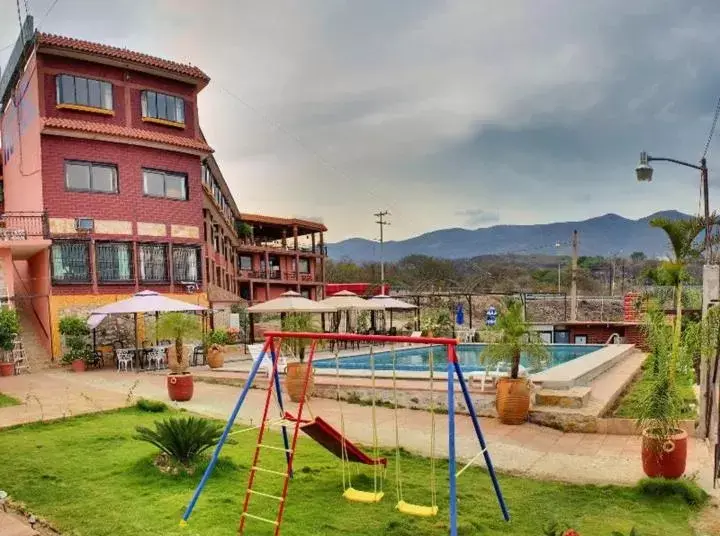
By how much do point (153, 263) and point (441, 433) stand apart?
1688 cm

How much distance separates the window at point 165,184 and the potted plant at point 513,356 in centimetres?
1703

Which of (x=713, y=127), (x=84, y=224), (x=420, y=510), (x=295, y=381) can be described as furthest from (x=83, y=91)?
(x=420, y=510)

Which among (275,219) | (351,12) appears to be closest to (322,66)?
(351,12)

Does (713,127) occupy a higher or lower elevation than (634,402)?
higher

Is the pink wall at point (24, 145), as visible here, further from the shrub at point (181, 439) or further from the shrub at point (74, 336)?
the shrub at point (181, 439)

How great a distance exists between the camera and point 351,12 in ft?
48.1

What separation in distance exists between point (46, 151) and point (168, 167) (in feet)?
14.8

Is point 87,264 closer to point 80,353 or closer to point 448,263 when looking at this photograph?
point 80,353

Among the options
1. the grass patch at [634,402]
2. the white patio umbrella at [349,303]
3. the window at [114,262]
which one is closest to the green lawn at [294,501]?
the grass patch at [634,402]

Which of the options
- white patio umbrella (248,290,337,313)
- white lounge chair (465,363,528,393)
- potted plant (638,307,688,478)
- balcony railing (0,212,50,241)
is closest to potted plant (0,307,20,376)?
balcony railing (0,212,50,241)

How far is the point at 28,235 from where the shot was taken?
20547mm

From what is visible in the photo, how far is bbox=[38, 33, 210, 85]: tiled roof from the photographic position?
67.2ft

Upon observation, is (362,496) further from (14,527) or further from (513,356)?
(513,356)

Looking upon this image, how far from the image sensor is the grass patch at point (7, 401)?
1145cm
